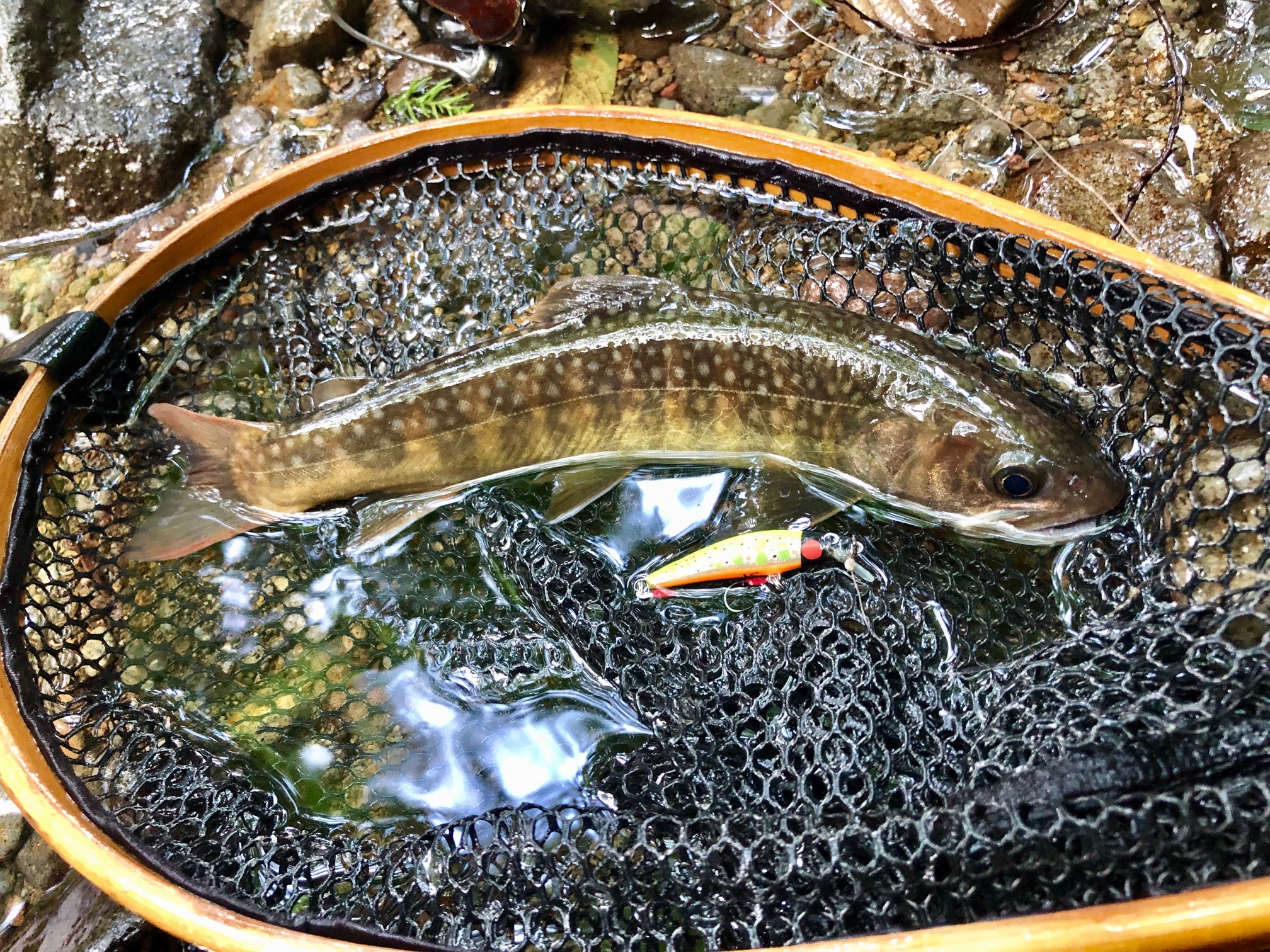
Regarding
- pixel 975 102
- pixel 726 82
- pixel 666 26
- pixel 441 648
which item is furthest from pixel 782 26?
pixel 441 648

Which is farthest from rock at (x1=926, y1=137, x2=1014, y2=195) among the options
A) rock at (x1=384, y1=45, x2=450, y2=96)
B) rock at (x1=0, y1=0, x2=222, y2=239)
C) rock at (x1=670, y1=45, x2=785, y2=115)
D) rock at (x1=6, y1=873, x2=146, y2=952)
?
rock at (x1=6, y1=873, x2=146, y2=952)

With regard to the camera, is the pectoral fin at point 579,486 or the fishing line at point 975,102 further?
the fishing line at point 975,102

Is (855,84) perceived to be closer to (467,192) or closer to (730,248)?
(730,248)

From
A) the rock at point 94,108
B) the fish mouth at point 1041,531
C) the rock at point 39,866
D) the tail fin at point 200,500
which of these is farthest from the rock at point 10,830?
the fish mouth at point 1041,531

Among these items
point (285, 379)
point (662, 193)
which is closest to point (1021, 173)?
point (662, 193)

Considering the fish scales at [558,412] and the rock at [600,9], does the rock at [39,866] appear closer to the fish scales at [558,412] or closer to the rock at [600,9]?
the fish scales at [558,412]

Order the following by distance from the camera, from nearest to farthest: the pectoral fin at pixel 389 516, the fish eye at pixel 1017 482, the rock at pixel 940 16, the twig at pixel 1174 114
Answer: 1. the fish eye at pixel 1017 482
2. the pectoral fin at pixel 389 516
3. the twig at pixel 1174 114
4. the rock at pixel 940 16

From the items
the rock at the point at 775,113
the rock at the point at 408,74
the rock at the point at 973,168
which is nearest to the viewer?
the rock at the point at 973,168

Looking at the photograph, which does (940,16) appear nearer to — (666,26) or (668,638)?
(666,26)
